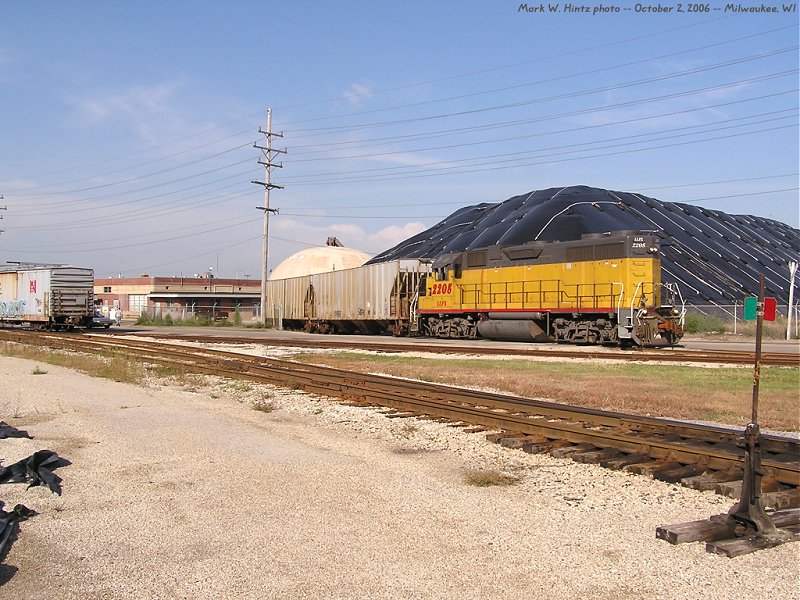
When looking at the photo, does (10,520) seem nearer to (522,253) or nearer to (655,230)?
(522,253)

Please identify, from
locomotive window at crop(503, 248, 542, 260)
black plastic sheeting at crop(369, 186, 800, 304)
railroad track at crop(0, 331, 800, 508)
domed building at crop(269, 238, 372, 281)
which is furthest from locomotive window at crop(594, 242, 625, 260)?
domed building at crop(269, 238, 372, 281)

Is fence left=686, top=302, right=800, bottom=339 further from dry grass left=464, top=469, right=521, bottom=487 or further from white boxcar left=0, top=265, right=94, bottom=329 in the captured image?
white boxcar left=0, top=265, right=94, bottom=329

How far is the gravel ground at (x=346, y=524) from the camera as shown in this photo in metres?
4.31

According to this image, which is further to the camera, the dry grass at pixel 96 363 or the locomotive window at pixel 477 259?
the locomotive window at pixel 477 259

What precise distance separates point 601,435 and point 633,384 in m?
6.18

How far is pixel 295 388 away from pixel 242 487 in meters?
6.98

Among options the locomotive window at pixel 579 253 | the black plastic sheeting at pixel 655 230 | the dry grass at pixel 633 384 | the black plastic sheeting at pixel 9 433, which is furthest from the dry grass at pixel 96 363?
the black plastic sheeting at pixel 655 230

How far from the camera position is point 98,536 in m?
5.18

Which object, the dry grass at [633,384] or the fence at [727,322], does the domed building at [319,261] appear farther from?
the dry grass at [633,384]

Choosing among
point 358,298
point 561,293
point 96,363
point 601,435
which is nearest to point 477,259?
point 561,293

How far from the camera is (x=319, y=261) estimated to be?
259 feet

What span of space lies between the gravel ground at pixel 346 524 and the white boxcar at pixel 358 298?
2457 cm

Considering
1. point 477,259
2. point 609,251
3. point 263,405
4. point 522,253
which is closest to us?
point 263,405

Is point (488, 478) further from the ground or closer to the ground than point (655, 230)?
closer to the ground
